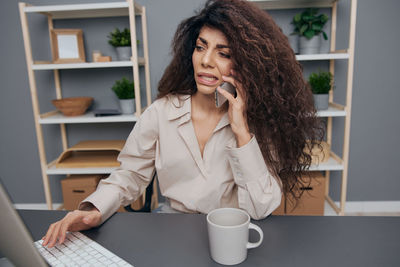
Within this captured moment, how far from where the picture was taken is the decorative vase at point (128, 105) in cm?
218

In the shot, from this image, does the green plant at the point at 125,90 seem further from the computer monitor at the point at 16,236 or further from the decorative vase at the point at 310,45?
the computer monitor at the point at 16,236

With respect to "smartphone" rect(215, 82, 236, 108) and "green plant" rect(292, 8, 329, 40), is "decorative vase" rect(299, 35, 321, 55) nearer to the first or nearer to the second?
"green plant" rect(292, 8, 329, 40)

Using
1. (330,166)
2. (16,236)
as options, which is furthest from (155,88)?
(16,236)

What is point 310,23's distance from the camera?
6.77ft

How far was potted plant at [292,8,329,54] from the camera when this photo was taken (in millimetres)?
2037

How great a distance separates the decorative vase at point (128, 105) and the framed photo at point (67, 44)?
426mm

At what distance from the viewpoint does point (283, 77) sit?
1.07 m

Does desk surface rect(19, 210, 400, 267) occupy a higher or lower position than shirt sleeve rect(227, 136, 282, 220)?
lower

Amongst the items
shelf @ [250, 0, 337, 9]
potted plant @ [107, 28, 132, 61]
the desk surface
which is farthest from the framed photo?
the desk surface

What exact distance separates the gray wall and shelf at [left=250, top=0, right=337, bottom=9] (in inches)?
3.8

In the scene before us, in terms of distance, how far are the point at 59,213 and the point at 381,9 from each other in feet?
7.99

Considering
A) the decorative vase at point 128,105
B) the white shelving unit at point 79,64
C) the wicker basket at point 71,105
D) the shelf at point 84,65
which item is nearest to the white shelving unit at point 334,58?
the white shelving unit at point 79,64

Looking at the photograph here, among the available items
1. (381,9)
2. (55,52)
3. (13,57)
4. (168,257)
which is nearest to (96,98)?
(55,52)

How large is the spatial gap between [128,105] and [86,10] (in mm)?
675
